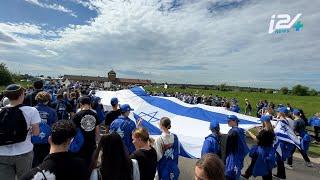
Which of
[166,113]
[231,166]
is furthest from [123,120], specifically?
[166,113]

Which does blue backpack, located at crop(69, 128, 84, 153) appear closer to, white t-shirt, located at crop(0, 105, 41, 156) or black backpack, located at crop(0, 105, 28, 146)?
white t-shirt, located at crop(0, 105, 41, 156)

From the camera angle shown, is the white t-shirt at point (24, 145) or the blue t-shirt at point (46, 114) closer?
the white t-shirt at point (24, 145)

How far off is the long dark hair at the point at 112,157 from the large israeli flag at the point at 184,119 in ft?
16.2

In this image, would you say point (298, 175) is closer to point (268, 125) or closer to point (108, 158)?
point (268, 125)

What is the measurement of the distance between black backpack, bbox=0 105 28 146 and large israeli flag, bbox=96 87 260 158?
14.8 ft

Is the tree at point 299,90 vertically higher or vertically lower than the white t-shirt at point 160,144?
lower

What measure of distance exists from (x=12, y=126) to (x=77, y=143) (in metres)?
1.76

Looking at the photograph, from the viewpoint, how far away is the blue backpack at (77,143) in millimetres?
6301

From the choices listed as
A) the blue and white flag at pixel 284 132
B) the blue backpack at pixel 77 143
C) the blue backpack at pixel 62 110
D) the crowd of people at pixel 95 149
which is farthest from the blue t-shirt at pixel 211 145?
the blue backpack at pixel 62 110

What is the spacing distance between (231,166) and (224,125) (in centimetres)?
415

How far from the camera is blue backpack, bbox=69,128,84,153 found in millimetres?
6301

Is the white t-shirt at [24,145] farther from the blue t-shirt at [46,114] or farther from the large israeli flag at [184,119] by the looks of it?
the large israeli flag at [184,119]

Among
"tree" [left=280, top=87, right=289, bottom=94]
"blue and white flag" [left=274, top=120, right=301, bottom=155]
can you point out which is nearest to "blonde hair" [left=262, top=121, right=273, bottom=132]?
"blue and white flag" [left=274, top=120, right=301, bottom=155]

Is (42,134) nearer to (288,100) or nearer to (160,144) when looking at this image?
(160,144)
